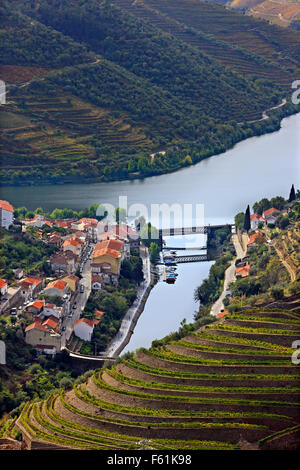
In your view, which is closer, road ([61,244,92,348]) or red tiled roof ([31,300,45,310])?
road ([61,244,92,348])

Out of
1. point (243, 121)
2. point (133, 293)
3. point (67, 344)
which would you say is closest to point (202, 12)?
point (243, 121)

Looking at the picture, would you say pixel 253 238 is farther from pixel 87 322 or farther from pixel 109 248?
pixel 87 322

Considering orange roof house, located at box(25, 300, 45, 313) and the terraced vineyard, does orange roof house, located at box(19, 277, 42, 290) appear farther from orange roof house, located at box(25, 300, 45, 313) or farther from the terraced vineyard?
the terraced vineyard

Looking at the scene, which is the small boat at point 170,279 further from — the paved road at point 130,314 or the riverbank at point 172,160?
the riverbank at point 172,160

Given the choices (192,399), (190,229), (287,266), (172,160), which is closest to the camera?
(192,399)

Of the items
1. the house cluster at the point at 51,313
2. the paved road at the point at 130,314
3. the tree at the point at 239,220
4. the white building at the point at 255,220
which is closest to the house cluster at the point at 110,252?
the paved road at the point at 130,314

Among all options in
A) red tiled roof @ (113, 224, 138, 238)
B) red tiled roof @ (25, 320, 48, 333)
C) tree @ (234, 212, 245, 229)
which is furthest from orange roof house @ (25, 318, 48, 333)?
tree @ (234, 212, 245, 229)

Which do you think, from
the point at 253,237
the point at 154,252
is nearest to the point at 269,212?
the point at 253,237
